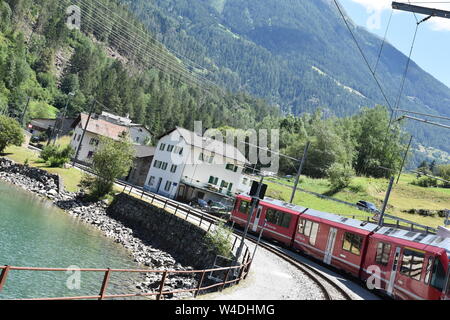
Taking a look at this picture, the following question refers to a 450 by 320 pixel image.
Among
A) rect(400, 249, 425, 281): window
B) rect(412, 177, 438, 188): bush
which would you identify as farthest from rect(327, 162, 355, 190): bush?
rect(400, 249, 425, 281): window

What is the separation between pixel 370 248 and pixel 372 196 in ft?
146

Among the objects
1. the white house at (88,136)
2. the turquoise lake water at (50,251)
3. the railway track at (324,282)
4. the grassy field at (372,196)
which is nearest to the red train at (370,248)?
the railway track at (324,282)

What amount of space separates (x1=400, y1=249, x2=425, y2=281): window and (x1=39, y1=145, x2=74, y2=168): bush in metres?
48.8

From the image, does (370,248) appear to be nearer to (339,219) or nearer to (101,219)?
(339,219)

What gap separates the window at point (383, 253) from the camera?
853 inches

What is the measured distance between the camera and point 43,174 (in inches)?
2128

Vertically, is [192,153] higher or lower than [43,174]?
higher

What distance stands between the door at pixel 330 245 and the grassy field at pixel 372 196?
89.6 feet

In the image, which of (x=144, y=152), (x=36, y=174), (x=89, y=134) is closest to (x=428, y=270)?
(x=36, y=174)

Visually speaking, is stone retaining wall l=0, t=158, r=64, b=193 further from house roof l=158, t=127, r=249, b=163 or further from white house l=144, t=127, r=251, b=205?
house roof l=158, t=127, r=249, b=163

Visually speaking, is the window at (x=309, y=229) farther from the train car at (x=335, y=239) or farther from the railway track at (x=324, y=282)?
the railway track at (x=324, y=282)

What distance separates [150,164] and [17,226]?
38277 millimetres

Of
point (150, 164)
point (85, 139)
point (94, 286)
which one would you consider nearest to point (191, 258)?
point (94, 286)
